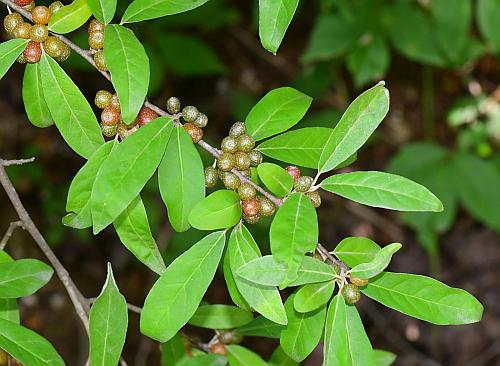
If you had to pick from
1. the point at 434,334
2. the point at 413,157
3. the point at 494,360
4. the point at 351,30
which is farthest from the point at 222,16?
the point at 494,360

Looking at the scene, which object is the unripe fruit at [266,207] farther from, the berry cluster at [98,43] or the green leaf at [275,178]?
the berry cluster at [98,43]

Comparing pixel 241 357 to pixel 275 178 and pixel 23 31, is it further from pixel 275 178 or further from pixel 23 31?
Answer: pixel 23 31

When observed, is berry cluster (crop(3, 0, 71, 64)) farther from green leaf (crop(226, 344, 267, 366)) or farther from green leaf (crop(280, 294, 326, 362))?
green leaf (crop(226, 344, 267, 366))

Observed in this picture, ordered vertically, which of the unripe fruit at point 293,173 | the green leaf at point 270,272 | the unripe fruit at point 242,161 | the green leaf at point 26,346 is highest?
the unripe fruit at point 242,161

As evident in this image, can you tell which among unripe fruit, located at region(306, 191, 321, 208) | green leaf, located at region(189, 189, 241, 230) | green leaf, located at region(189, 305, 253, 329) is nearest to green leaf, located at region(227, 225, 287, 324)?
green leaf, located at region(189, 189, 241, 230)

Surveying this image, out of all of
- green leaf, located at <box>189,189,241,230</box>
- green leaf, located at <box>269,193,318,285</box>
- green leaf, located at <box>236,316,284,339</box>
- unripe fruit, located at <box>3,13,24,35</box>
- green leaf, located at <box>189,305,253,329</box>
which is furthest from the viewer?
green leaf, located at <box>189,305,253,329</box>

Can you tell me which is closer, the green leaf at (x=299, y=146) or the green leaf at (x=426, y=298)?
the green leaf at (x=426, y=298)

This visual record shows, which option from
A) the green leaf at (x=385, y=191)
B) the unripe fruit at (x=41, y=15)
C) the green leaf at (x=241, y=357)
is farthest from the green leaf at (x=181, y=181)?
A: the green leaf at (x=241, y=357)

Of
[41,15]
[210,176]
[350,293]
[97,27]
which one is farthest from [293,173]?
[41,15]
